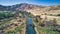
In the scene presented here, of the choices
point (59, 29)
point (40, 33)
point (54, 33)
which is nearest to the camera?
point (54, 33)

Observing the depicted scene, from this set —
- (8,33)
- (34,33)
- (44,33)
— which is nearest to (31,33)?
(34,33)

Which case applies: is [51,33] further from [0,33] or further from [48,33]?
[0,33]

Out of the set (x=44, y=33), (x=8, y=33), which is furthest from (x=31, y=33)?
(x=8, y=33)

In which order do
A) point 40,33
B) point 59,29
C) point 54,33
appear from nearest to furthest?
point 54,33 < point 40,33 < point 59,29

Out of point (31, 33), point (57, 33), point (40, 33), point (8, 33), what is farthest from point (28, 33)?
point (57, 33)

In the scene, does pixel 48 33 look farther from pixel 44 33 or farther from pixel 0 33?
pixel 0 33

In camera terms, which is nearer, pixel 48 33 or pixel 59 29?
pixel 48 33

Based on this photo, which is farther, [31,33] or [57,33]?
[31,33]
